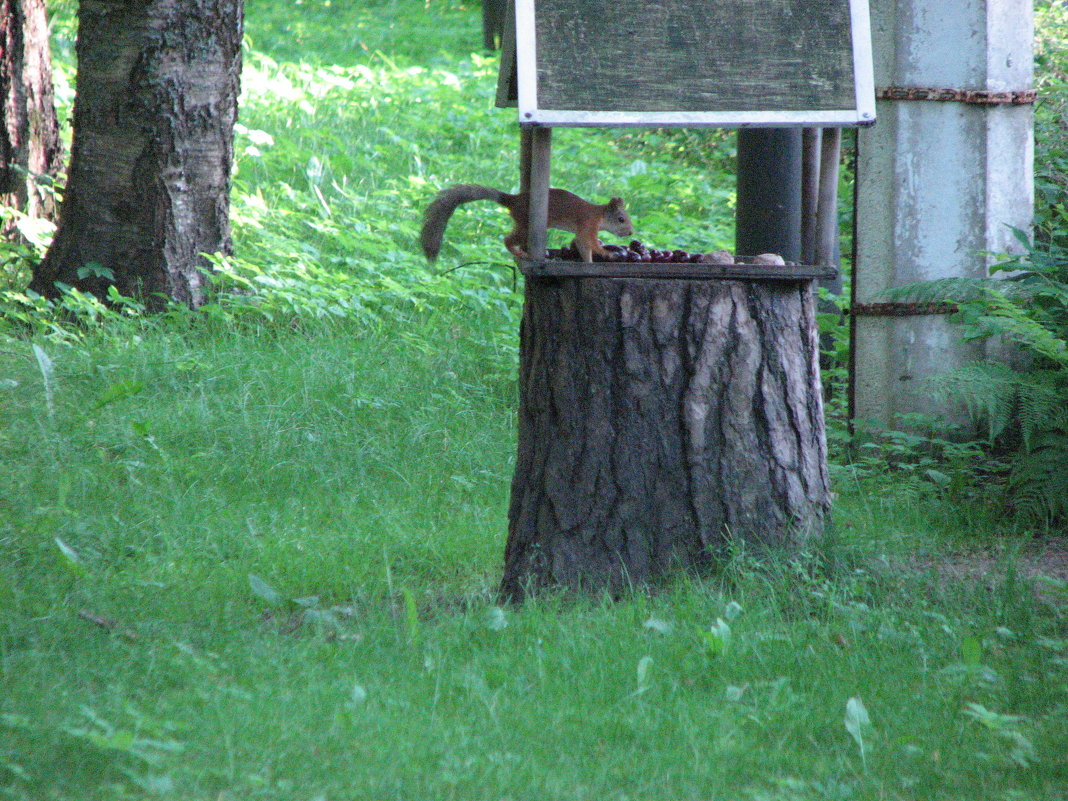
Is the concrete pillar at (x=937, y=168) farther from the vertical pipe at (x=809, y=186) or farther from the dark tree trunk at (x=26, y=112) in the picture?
the dark tree trunk at (x=26, y=112)

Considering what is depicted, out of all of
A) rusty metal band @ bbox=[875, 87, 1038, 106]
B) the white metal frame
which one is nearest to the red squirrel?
the white metal frame

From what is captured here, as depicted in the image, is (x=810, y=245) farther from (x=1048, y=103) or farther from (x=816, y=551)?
(x=1048, y=103)

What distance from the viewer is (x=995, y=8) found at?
476 centimetres

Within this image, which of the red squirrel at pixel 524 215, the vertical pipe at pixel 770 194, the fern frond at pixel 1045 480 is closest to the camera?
the red squirrel at pixel 524 215

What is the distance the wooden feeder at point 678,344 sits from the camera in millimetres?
3256

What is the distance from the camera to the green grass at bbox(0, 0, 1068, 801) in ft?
7.68

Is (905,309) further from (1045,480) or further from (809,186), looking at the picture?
(809,186)

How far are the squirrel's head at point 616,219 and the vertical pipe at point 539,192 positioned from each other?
0.57 metres

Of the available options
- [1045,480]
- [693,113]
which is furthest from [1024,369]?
[693,113]

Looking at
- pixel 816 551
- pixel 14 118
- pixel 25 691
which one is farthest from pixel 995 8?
pixel 14 118

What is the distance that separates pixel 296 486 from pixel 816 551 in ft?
7.13

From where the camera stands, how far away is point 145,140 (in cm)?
614

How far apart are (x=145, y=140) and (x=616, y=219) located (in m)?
3.40

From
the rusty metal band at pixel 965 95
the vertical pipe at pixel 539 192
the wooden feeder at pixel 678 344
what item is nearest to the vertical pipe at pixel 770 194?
the rusty metal band at pixel 965 95
